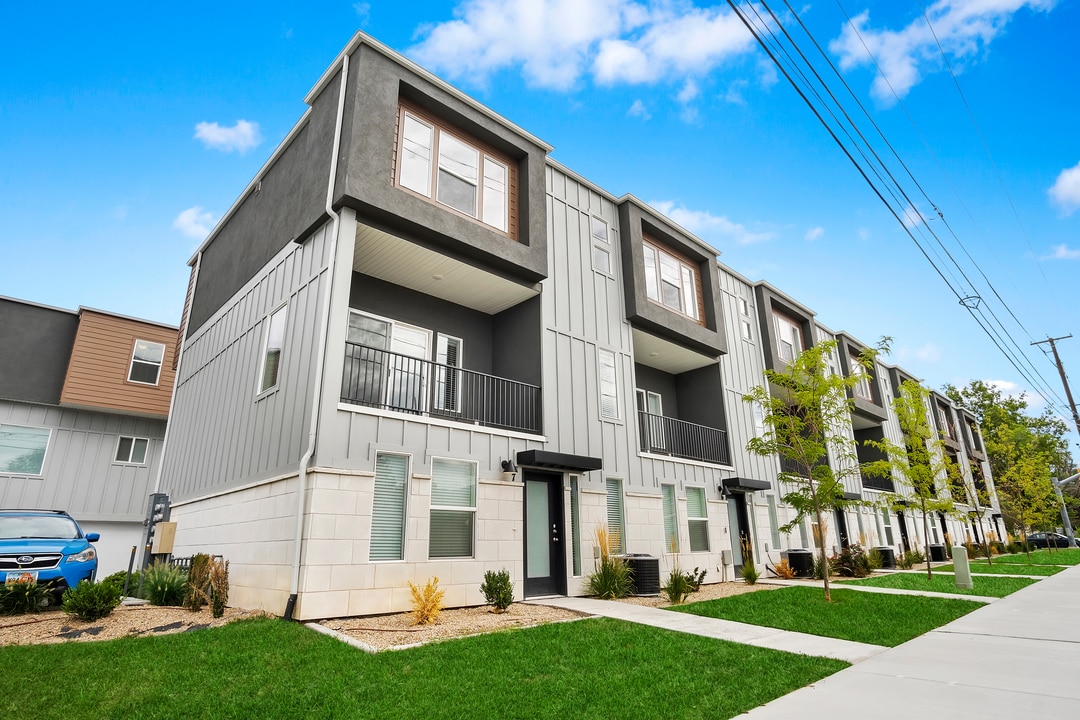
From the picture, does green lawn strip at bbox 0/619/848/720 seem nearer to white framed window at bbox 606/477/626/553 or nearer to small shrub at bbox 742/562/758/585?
white framed window at bbox 606/477/626/553

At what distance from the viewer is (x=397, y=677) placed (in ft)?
16.0

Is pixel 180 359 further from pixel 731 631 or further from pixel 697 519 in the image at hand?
pixel 731 631

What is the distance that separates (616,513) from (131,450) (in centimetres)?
→ 1480

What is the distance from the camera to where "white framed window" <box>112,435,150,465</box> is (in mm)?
16812

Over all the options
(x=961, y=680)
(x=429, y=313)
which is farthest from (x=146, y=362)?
(x=961, y=680)

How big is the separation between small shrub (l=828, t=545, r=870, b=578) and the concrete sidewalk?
27.3 ft

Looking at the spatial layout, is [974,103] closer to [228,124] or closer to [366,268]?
[366,268]

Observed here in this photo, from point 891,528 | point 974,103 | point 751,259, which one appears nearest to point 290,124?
point 974,103

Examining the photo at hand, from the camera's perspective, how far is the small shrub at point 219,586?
313 inches

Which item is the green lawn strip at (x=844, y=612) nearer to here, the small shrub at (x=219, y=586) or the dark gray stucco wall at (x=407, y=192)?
the small shrub at (x=219, y=586)

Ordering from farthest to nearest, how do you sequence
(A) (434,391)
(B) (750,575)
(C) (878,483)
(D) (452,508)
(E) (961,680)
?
(C) (878,483) < (B) (750,575) < (A) (434,391) < (D) (452,508) < (E) (961,680)

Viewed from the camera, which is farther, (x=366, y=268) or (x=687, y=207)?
(x=687, y=207)

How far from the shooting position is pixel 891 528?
23734 mm

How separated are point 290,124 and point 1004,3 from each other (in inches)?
470
